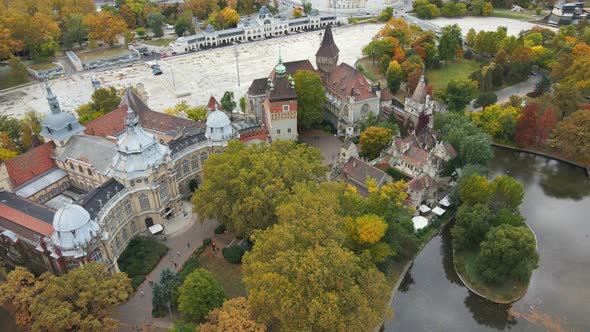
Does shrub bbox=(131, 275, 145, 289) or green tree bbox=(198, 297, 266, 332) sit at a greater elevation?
green tree bbox=(198, 297, 266, 332)

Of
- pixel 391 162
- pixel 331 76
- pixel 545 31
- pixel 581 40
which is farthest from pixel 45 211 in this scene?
pixel 545 31

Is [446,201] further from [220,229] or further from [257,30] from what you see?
[257,30]

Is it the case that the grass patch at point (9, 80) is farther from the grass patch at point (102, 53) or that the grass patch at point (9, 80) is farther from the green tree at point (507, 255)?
the green tree at point (507, 255)

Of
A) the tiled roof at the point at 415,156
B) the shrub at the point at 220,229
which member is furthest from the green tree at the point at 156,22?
the tiled roof at the point at 415,156

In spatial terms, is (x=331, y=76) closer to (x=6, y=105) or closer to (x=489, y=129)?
(x=489, y=129)

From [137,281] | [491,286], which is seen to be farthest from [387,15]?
[137,281]

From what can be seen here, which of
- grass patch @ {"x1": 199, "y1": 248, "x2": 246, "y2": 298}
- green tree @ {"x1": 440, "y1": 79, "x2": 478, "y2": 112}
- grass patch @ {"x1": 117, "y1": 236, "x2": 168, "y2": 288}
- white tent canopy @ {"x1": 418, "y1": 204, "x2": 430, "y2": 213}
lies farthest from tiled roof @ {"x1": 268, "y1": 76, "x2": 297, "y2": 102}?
green tree @ {"x1": 440, "y1": 79, "x2": 478, "y2": 112}

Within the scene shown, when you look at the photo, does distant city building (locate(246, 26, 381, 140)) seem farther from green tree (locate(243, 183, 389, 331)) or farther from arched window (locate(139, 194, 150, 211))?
green tree (locate(243, 183, 389, 331))

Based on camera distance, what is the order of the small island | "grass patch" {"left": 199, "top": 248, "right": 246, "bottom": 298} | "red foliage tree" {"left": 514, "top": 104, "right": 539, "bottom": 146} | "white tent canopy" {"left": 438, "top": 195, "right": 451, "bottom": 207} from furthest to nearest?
"red foliage tree" {"left": 514, "top": 104, "right": 539, "bottom": 146}
"white tent canopy" {"left": 438, "top": 195, "right": 451, "bottom": 207}
"grass patch" {"left": 199, "top": 248, "right": 246, "bottom": 298}
the small island
